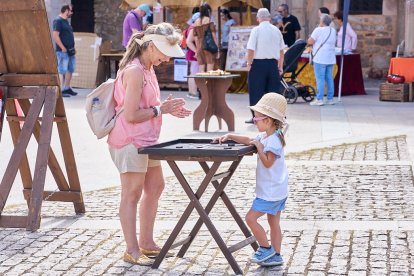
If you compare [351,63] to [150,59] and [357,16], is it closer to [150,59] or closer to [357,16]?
[357,16]

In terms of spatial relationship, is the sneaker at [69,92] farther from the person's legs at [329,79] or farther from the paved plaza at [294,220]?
the paved plaza at [294,220]

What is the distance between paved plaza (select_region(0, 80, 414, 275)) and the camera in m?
6.95

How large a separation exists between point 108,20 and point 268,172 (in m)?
24.8

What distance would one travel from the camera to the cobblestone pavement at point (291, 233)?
6.89 meters

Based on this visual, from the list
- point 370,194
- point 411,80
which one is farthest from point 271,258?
point 411,80

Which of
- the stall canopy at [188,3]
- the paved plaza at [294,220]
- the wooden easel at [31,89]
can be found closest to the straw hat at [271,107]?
Result: the paved plaza at [294,220]

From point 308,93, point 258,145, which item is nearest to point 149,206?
point 258,145

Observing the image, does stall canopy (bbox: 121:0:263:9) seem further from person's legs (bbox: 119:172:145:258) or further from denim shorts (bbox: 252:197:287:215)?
denim shorts (bbox: 252:197:287:215)

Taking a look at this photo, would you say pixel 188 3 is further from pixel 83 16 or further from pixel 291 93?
pixel 83 16

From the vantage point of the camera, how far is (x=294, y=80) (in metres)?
19.9

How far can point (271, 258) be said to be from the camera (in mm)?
6855

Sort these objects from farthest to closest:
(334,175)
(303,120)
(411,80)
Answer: (411,80) < (303,120) < (334,175)

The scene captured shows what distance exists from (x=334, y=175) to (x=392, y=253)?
3.71 meters

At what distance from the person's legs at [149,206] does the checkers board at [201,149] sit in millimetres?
296
